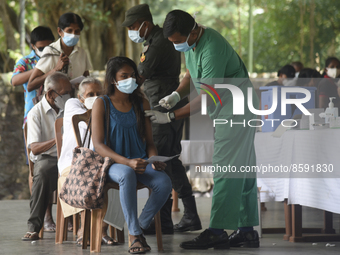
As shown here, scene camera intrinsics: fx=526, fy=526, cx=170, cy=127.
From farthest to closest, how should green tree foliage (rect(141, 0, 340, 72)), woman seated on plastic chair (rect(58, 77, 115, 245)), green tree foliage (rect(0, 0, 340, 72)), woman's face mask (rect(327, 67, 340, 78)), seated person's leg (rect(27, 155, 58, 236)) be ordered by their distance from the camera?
Answer: green tree foliage (rect(141, 0, 340, 72)) < green tree foliage (rect(0, 0, 340, 72)) < woman's face mask (rect(327, 67, 340, 78)) < seated person's leg (rect(27, 155, 58, 236)) < woman seated on plastic chair (rect(58, 77, 115, 245))

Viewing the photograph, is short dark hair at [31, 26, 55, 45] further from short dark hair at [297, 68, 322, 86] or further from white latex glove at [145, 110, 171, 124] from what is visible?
short dark hair at [297, 68, 322, 86]

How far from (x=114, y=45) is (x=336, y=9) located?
33.0ft

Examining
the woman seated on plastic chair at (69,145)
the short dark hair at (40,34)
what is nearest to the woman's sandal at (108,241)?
the woman seated on plastic chair at (69,145)

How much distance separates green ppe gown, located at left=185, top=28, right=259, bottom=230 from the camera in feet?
11.5

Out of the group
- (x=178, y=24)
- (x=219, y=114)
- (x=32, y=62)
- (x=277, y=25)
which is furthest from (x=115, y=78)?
(x=277, y=25)

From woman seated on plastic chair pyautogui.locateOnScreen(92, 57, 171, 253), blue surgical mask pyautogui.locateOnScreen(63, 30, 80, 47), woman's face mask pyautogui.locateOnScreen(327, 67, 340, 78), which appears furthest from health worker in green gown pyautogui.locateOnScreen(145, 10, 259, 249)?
woman's face mask pyautogui.locateOnScreen(327, 67, 340, 78)

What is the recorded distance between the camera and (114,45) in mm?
9570

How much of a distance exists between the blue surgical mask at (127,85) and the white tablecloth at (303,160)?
→ 1.22m

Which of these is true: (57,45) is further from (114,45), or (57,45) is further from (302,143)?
(114,45)

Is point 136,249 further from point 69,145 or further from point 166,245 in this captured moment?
point 69,145

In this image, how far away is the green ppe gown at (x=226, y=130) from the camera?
351 centimetres

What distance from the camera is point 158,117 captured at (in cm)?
362

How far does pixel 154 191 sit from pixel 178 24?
3.63 ft

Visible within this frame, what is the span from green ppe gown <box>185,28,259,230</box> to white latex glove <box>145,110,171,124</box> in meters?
0.30
